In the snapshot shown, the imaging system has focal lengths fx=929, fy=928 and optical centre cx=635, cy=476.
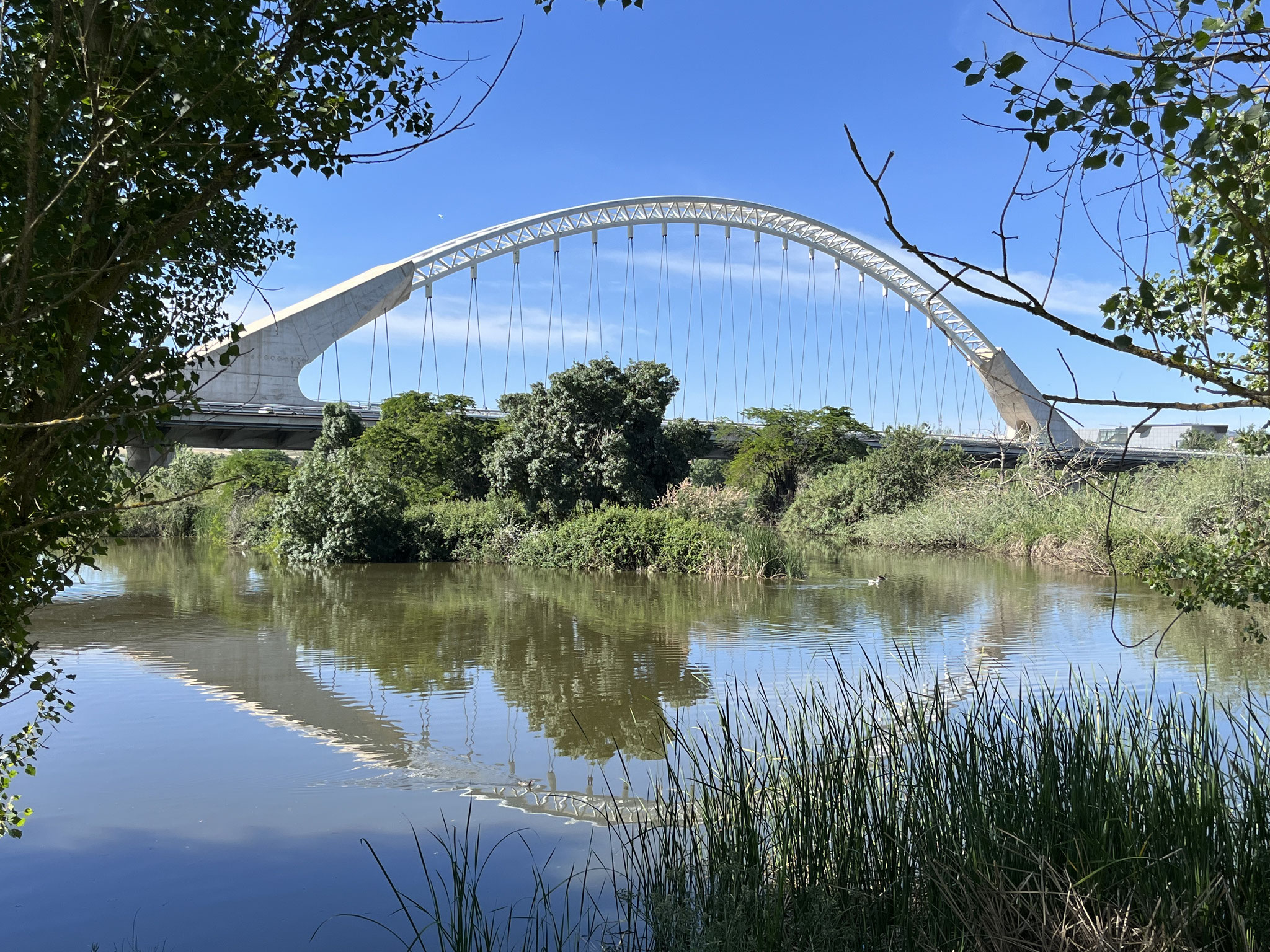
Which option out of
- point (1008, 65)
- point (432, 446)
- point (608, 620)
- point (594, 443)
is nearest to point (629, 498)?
point (594, 443)

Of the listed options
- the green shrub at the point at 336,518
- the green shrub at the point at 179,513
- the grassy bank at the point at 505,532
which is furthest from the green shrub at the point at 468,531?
the green shrub at the point at 179,513

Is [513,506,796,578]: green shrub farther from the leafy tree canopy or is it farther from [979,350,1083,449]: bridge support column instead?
[979,350,1083,449]: bridge support column

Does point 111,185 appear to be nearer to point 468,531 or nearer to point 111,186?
point 111,186

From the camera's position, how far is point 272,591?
17547 mm

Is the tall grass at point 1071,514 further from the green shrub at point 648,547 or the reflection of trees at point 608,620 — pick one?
the green shrub at point 648,547

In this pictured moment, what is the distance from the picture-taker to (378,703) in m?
8.22

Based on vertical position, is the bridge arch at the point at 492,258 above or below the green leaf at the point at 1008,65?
above

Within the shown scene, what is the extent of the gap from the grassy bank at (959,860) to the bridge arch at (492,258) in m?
33.3

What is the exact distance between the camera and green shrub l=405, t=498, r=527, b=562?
23.3 meters

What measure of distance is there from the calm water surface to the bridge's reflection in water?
5 centimetres

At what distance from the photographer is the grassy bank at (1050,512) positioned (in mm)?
18422

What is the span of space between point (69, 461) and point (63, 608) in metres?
14.2

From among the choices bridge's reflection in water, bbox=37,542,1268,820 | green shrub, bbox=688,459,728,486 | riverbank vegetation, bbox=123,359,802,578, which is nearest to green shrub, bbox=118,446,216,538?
riverbank vegetation, bbox=123,359,802,578

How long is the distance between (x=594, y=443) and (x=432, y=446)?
27.5 feet
